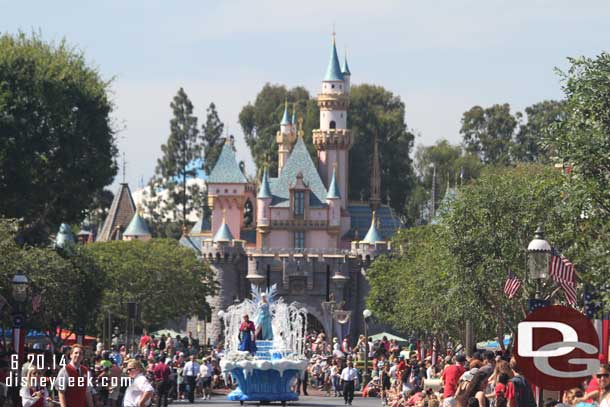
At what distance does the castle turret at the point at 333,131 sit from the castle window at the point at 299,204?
4.02 metres

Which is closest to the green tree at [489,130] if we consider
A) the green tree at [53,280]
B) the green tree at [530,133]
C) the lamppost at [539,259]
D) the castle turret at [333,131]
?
the green tree at [530,133]

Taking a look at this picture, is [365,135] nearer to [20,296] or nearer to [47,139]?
[47,139]

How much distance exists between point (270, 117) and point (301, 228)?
88.5ft

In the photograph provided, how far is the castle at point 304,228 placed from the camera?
11500cm

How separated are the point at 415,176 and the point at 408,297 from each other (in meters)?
78.4

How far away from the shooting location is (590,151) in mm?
28328

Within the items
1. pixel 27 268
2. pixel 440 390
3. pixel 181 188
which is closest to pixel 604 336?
pixel 440 390

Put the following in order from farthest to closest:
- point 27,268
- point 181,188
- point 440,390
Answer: point 181,188 < point 27,268 < point 440,390

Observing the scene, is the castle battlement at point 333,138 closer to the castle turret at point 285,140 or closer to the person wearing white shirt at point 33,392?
the castle turret at point 285,140

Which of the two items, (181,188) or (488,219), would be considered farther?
(181,188)

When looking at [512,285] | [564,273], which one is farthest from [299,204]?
[564,273]

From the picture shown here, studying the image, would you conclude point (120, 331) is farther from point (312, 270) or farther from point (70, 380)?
point (70, 380)

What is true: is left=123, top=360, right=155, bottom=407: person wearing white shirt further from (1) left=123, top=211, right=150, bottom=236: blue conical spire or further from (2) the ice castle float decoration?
(1) left=123, top=211, right=150, bottom=236: blue conical spire

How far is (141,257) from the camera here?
90.7 metres
